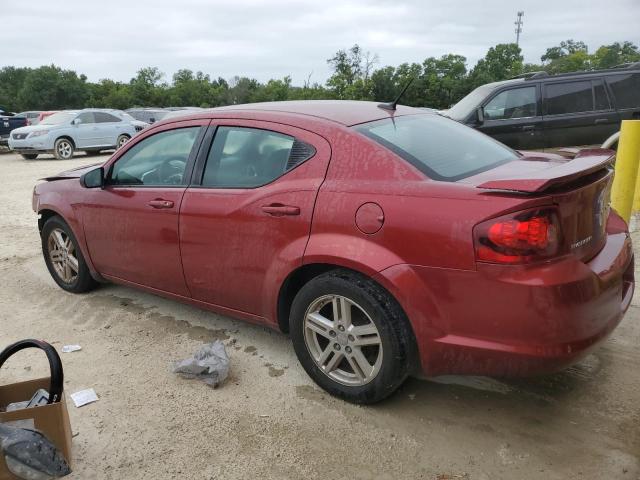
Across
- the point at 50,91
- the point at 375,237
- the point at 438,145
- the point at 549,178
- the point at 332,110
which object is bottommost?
the point at 375,237

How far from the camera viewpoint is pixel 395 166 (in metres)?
2.74

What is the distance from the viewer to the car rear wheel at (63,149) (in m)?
16.9

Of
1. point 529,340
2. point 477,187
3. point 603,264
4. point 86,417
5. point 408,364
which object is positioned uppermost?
point 477,187

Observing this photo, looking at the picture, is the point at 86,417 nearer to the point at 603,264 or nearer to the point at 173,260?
the point at 173,260

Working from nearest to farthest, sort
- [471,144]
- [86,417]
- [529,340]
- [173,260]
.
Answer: [529,340] < [86,417] < [471,144] < [173,260]

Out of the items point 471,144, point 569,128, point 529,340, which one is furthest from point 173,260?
point 569,128

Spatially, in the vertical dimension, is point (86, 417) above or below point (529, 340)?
below

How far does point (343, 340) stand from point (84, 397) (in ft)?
5.04

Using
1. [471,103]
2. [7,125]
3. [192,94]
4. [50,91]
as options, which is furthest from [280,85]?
[471,103]

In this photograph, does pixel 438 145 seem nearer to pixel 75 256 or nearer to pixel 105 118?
pixel 75 256

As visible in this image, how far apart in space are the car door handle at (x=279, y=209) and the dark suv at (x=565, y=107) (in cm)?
618

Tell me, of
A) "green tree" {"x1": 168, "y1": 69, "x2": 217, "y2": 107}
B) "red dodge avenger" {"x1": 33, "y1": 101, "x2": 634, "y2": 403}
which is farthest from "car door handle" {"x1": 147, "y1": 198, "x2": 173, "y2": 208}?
"green tree" {"x1": 168, "y1": 69, "x2": 217, "y2": 107}

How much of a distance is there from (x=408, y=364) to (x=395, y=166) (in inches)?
38.9

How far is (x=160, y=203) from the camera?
3.67m
